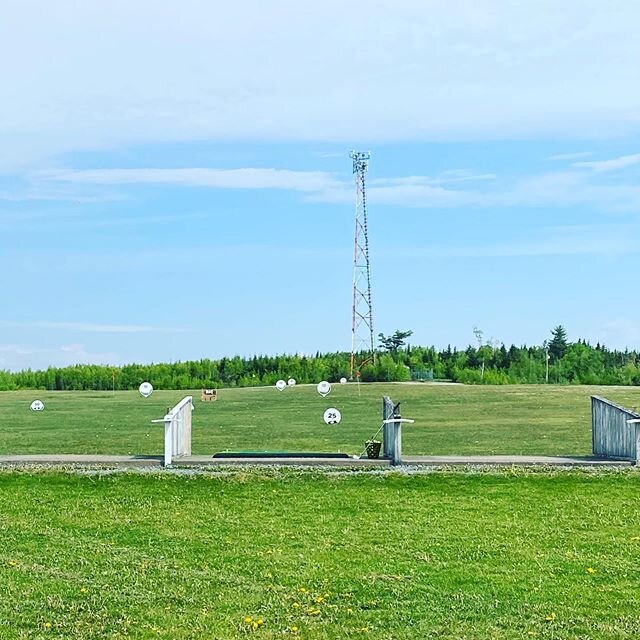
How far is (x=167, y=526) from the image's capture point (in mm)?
10961

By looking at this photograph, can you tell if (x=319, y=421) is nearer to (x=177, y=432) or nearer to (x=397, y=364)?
(x=177, y=432)

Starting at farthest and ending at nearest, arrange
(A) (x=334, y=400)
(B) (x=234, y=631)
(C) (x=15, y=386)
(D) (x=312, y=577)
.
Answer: (C) (x=15, y=386)
(A) (x=334, y=400)
(D) (x=312, y=577)
(B) (x=234, y=631)

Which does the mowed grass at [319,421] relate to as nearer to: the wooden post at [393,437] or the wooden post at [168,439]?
the wooden post at [393,437]

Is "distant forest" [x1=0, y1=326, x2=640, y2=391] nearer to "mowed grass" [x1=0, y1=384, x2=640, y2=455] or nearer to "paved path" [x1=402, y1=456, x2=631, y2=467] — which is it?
"mowed grass" [x1=0, y1=384, x2=640, y2=455]

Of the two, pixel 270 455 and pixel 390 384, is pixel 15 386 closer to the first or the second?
pixel 390 384

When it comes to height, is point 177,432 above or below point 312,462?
above

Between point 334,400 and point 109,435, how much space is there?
18.2m

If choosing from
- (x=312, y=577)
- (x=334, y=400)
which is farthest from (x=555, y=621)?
(x=334, y=400)

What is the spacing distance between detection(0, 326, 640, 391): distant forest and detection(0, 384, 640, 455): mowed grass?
12806mm

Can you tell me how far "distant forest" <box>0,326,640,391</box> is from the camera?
204 feet

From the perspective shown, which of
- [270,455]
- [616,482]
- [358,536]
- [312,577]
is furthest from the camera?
[270,455]

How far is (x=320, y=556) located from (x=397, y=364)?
1974 inches

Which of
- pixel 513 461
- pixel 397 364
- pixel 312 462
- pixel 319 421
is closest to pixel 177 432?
pixel 312 462

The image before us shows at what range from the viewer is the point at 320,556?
9391 millimetres
